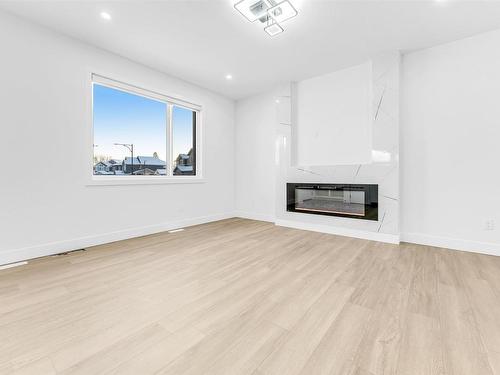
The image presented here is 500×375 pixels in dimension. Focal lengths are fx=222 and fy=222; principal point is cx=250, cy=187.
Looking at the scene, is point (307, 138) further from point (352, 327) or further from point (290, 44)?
point (352, 327)

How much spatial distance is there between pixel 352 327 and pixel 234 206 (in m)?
A: 4.08

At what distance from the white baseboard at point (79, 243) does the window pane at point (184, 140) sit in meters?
1.06

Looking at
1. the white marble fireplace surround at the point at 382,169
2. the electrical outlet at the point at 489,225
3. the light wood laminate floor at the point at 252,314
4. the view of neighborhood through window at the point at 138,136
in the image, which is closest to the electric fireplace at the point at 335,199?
the white marble fireplace surround at the point at 382,169

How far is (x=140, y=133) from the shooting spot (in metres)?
3.79

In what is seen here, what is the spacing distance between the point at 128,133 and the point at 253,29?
2462mm

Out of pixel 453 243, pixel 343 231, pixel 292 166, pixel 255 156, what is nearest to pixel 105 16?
pixel 255 156

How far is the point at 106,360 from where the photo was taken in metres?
1.14

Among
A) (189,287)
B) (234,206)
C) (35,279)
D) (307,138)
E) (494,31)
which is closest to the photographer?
(189,287)

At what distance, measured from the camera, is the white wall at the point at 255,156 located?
477 centimetres

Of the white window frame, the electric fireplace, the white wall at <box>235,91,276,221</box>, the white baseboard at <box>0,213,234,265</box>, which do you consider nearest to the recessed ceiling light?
the white window frame

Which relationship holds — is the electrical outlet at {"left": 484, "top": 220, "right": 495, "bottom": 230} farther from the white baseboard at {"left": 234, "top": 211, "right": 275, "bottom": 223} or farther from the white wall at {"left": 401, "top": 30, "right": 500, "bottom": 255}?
the white baseboard at {"left": 234, "top": 211, "right": 275, "bottom": 223}

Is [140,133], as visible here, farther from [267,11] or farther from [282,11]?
[282,11]

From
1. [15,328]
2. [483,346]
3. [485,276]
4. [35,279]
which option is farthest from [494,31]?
[35,279]

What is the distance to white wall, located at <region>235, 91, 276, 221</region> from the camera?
4.77 m
